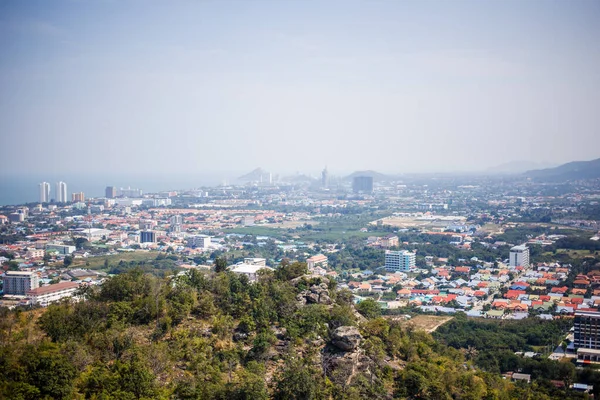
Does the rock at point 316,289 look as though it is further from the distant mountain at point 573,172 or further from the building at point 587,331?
the distant mountain at point 573,172

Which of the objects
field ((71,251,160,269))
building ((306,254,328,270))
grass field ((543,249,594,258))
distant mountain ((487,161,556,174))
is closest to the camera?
field ((71,251,160,269))

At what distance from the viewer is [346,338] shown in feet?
24.0

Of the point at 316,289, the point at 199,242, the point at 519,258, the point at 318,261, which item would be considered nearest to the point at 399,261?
the point at 318,261

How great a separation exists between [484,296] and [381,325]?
12.1 metres

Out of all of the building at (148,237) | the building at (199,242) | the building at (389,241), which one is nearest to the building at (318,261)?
the building at (389,241)

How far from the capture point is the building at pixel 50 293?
1470 cm

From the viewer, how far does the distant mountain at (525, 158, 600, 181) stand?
66875mm

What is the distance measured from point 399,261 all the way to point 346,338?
17.9m

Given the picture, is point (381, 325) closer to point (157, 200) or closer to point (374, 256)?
point (374, 256)

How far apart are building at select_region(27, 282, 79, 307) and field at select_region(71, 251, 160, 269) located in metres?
6.07

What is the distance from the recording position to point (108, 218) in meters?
36.8

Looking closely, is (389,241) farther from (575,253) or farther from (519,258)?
(575,253)

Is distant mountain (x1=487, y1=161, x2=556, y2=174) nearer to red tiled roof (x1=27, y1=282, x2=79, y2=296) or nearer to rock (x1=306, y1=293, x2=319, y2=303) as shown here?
red tiled roof (x1=27, y1=282, x2=79, y2=296)

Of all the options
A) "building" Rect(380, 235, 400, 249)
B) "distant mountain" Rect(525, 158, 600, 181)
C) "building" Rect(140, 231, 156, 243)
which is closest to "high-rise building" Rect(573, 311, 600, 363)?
"building" Rect(380, 235, 400, 249)
